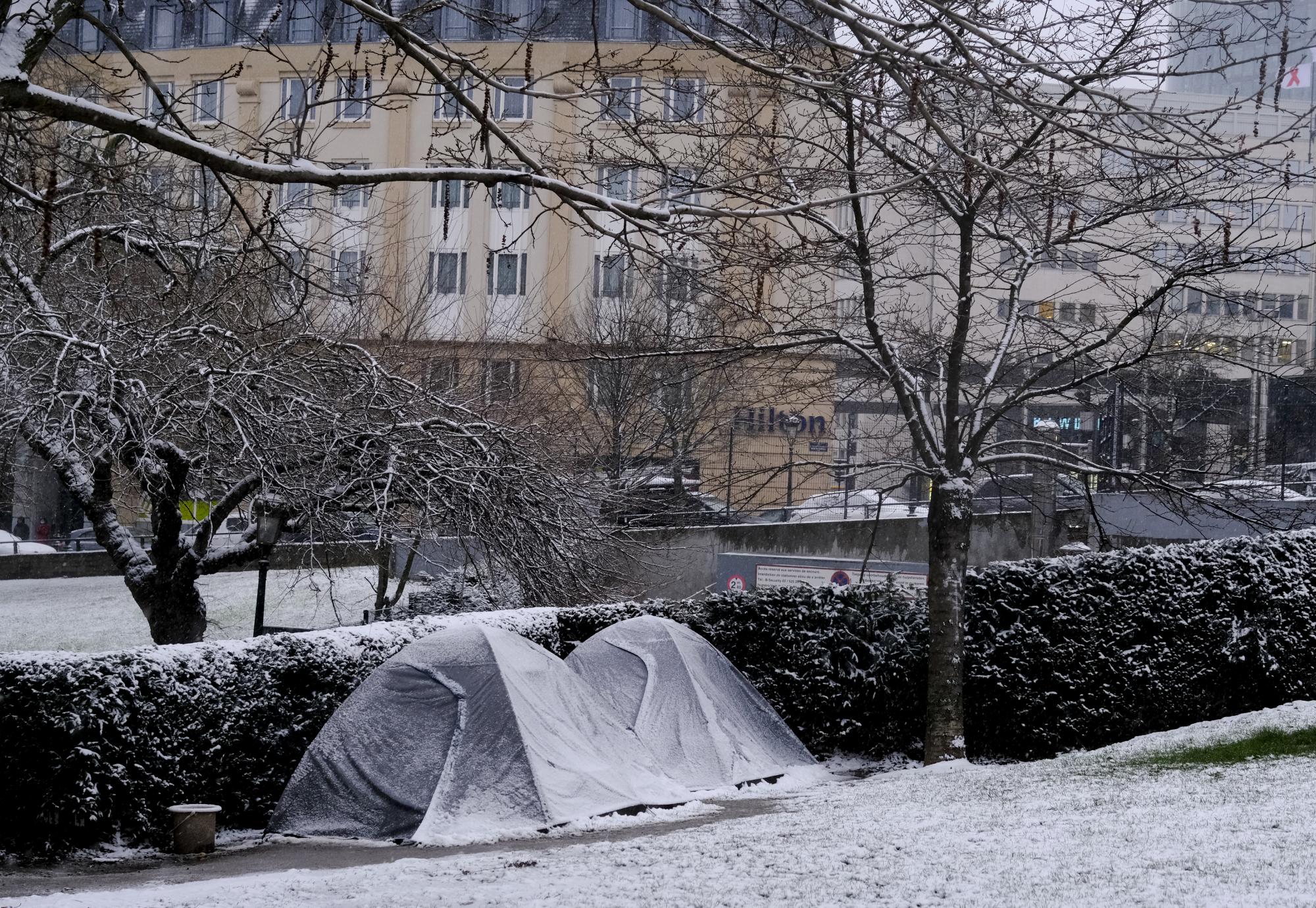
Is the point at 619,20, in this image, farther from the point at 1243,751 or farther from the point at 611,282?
the point at 1243,751

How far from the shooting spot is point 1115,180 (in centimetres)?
1199

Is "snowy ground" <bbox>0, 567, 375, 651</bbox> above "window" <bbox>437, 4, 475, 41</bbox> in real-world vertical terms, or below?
below

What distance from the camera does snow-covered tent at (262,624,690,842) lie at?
35.4ft

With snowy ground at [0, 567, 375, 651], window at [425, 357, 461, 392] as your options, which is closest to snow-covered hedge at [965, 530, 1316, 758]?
window at [425, 357, 461, 392]

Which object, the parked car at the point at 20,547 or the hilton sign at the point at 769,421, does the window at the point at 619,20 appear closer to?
the hilton sign at the point at 769,421

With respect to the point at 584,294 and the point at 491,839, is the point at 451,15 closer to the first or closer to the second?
the point at 584,294

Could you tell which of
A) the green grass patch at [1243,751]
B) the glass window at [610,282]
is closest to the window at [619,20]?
the glass window at [610,282]

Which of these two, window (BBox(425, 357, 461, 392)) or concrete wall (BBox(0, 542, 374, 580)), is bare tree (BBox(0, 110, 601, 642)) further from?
concrete wall (BBox(0, 542, 374, 580))

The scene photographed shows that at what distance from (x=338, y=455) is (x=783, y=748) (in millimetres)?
5528

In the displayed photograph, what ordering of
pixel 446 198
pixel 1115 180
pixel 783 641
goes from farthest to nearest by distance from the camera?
pixel 783 641, pixel 1115 180, pixel 446 198

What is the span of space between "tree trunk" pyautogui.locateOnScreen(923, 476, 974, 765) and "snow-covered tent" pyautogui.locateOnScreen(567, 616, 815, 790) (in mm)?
1589

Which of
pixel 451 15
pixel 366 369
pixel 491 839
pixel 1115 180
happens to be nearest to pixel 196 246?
pixel 366 369

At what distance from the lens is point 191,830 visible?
985cm

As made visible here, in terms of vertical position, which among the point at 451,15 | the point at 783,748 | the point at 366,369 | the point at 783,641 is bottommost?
the point at 783,748
